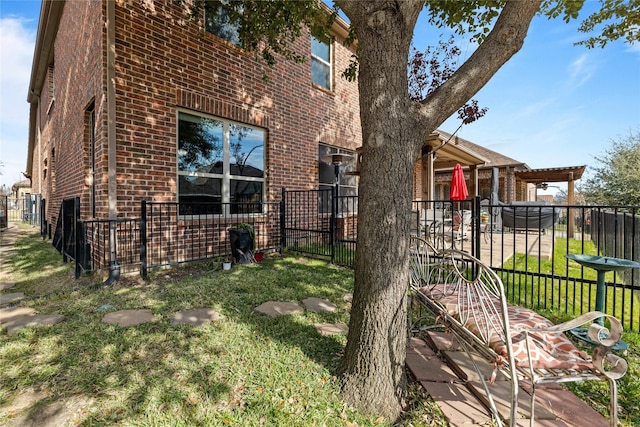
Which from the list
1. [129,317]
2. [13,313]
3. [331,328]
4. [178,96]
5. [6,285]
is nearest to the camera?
[331,328]

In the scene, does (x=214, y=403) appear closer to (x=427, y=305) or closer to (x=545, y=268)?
(x=427, y=305)

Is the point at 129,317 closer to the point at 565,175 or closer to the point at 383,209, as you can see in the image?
the point at 383,209

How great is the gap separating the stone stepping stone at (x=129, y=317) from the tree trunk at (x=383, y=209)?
7.16ft

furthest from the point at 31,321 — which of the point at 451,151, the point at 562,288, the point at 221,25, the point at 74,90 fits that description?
the point at 451,151

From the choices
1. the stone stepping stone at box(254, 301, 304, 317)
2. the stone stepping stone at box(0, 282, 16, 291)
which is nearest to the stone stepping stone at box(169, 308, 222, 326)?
the stone stepping stone at box(254, 301, 304, 317)

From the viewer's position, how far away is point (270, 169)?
6.56 meters

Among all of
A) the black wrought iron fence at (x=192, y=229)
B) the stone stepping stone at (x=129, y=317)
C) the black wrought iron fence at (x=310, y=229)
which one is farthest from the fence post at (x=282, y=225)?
the stone stepping stone at (x=129, y=317)

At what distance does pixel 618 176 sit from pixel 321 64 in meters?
14.7

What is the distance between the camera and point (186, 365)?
6.95 feet

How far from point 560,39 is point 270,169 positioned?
258 inches

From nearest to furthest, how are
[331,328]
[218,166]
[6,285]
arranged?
[331,328]
[6,285]
[218,166]

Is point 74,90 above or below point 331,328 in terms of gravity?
above

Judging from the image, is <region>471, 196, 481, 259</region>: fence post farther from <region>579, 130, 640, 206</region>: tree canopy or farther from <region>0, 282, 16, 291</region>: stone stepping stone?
<region>579, 130, 640, 206</region>: tree canopy

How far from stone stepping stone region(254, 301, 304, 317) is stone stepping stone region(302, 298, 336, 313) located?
13cm
